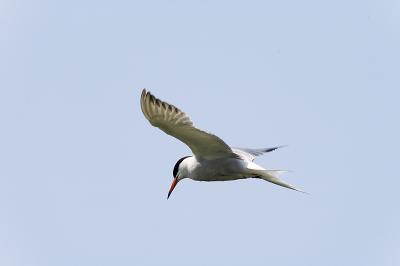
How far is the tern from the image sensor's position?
31.1 ft

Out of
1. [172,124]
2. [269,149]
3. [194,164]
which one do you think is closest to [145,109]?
[172,124]

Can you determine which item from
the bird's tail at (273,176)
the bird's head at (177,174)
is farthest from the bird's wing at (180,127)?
the bird's head at (177,174)

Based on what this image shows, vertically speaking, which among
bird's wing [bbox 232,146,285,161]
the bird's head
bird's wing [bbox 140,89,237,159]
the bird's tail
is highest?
bird's wing [bbox 232,146,285,161]

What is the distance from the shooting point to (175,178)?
11250 mm

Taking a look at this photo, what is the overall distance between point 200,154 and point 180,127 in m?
0.82

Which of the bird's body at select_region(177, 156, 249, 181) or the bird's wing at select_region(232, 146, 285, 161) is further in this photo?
the bird's wing at select_region(232, 146, 285, 161)

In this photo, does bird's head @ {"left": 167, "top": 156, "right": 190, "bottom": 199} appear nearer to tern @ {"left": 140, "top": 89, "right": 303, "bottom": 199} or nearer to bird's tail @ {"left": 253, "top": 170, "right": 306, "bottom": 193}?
tern @ {"left": 140, "top": 89, "right": 303, "bottom": 199}

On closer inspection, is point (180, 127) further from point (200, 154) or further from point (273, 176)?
point (273, 176)

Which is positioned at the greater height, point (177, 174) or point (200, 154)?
point (200, 154)

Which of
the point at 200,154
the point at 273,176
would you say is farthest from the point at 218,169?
the point at 273,176

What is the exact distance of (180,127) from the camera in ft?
31.7

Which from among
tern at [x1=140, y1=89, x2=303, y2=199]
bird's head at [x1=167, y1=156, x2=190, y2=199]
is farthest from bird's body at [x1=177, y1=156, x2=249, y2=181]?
bird's head at [x1=167, y1=156, x2=190, y2=199]

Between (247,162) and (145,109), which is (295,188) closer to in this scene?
(247,162)

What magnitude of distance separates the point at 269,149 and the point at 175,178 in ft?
5.01
